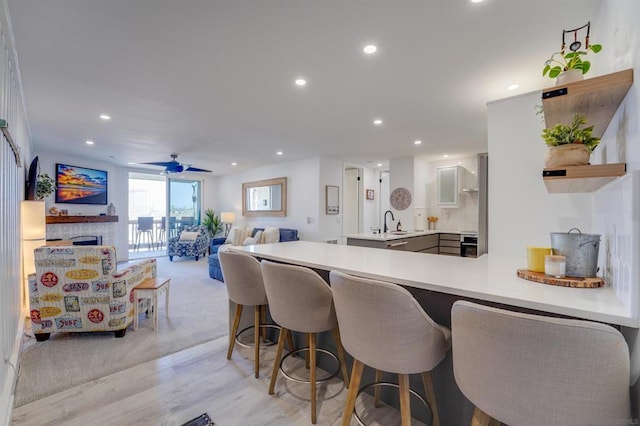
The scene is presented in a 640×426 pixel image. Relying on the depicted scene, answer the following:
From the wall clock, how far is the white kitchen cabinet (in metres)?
0.73

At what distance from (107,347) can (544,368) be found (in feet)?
10.9

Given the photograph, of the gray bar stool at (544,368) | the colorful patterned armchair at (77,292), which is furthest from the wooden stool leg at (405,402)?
the colorful patterned armchair at (77,292)

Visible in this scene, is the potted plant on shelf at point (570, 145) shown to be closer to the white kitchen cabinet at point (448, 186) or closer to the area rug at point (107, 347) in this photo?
the area rug at point (107, 347)

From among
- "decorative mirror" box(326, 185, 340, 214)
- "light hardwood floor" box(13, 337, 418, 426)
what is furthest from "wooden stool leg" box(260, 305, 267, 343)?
"decorative mirror" box(326, 185, 340, 214)

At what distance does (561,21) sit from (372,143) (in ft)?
10.6

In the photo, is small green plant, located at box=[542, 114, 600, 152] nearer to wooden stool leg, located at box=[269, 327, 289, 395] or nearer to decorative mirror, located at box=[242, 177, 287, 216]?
wooden stool leg, located at box=[269, 327, 289, 395]

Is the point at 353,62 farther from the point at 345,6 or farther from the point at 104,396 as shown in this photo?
the point at 104,396

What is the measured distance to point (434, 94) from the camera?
9.26 feet

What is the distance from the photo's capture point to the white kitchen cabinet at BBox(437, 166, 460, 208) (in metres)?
5.82

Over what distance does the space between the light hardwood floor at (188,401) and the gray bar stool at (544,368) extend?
41.4 inches

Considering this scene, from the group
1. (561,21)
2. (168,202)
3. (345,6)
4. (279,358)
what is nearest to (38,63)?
(345,6)

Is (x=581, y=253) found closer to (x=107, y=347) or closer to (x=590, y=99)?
(x=590, y=99)

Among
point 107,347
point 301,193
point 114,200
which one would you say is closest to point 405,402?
point 107,347

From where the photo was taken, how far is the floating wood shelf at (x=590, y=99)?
1.06 metres
